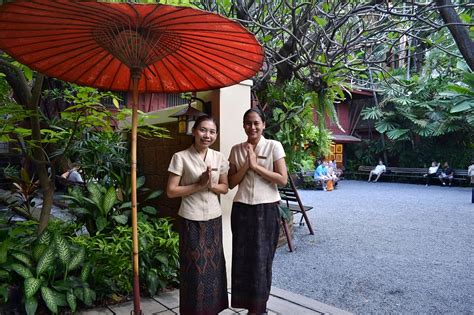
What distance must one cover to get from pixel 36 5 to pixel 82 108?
1912 millimetres

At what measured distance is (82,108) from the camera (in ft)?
10.8

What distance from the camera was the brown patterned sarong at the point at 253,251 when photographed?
239 cm

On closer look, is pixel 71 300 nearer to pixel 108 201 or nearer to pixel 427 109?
pixel 108 201

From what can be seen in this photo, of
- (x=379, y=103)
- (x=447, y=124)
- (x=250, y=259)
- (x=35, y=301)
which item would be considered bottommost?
(x=35, y=301)

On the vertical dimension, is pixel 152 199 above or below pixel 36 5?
below

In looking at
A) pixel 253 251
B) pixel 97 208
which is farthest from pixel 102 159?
pixel 253 251

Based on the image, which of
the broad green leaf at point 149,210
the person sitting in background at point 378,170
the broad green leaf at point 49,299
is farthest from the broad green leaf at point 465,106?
the broad green leaf at point 49,299

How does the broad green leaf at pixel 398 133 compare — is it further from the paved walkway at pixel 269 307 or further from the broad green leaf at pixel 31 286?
the broad green leaf at pixel 31 286

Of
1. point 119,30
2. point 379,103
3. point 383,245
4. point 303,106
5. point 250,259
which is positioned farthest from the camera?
point 379,103

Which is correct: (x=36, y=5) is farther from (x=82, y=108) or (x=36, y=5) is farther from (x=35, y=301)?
(x=35, y=301)

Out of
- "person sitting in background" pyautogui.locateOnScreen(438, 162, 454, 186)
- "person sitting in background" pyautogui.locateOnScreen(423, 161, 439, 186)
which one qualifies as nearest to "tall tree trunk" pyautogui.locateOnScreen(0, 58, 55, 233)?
"person sitting in background" pyautogui.locateOnScreen(438, 162, 454, 186)

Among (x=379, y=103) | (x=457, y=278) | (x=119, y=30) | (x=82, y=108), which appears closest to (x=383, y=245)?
(x=457, y=278)

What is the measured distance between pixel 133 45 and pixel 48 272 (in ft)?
6.57

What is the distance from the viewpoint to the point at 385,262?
189 inches
